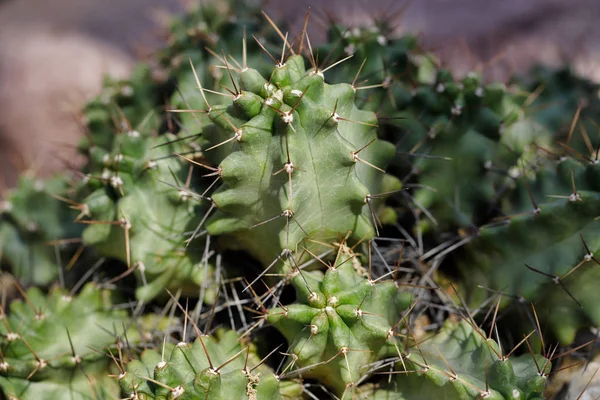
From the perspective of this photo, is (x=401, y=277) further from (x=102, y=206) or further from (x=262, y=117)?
(x=102, y=206)

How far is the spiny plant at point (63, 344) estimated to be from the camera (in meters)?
2.63

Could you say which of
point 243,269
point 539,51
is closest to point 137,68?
point 243,269

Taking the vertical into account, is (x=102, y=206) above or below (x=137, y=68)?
below

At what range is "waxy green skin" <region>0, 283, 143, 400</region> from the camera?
2.63 m

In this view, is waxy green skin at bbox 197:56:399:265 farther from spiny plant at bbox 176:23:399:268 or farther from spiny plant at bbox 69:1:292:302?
spiny plant at bbox 69:1:292:302

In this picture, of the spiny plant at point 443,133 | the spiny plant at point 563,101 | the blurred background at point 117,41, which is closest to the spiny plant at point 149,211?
the spiny plant at point 443,133

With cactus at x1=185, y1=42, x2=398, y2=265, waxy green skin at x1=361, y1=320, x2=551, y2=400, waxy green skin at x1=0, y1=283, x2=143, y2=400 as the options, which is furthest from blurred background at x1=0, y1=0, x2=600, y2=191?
waxy green skin at x1=361, y1=320, x2=551, y2=400

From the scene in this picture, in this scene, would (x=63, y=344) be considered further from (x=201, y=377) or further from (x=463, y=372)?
(x=463, y=372)

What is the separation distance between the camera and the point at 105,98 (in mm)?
3617

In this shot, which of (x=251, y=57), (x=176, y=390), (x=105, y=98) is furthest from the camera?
(x=105, y=98)

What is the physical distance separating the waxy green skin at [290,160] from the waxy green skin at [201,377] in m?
0.47

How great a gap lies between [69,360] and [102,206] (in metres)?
0.67

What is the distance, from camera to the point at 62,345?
277cm

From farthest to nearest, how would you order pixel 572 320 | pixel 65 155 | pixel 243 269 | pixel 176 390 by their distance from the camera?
pixel 65 155, pixel 243 269, pixel 572 320, pixel 176 390
